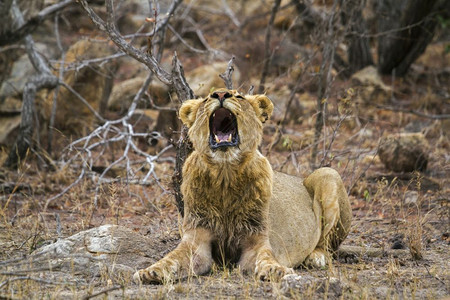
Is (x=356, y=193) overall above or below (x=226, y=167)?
below

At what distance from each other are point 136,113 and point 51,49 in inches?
192

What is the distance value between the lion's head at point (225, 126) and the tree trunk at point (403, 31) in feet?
21.2

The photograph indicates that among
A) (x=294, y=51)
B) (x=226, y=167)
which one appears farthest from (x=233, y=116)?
(x=294, y=51)

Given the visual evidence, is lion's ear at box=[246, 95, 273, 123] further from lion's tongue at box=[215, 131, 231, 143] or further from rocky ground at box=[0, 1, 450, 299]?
rocky ground at box=[0, 1, 450, 299]

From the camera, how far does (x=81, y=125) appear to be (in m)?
12.5

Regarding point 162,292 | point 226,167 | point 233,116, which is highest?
point 233,116

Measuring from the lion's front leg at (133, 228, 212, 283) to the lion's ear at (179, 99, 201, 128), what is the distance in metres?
0.90

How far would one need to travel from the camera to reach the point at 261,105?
19.2 feet

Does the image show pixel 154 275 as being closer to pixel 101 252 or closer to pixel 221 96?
pixel 101 252

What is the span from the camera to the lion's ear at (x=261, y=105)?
18.9ft

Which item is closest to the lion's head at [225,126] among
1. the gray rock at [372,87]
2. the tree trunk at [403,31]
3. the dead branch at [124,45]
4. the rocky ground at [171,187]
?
the rocky ground at [171,187]

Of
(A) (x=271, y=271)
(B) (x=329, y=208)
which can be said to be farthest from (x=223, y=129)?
(B) (x=329, y=208)

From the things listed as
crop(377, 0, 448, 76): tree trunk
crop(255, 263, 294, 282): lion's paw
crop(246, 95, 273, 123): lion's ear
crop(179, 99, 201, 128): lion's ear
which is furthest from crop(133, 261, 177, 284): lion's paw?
crop(377, 0, 448, 76): tree trunk

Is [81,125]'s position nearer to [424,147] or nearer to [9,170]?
[9,170]
